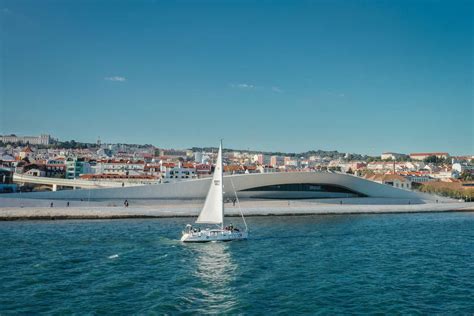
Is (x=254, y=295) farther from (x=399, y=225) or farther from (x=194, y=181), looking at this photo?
(x=194, y=181)

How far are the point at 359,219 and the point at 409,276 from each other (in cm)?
2017

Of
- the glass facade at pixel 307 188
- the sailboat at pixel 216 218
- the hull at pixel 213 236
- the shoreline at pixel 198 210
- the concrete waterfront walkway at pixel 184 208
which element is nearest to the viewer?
the hull at pixel 213 236

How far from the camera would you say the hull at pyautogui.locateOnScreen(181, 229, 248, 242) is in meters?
24.5

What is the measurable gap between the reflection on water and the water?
37 millimetres

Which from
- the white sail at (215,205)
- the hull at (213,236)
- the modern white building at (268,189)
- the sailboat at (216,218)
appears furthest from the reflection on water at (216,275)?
the modern white building at (268,189)

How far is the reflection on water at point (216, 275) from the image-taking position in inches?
549

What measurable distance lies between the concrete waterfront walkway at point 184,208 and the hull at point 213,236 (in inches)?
473

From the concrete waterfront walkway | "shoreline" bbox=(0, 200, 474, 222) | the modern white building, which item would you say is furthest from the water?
the modern white building

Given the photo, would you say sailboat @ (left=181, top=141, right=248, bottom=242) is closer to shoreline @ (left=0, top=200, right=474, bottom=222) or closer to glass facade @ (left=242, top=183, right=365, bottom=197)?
shoreline @ (left=0, top=200, right=474, bottom=222)

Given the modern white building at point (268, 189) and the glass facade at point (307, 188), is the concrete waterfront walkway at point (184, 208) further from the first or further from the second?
the glass facade at point (307, 188)

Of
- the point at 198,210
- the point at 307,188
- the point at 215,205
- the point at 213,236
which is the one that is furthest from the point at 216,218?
the point at 307,188

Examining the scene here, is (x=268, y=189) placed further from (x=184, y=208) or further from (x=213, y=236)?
(x=213, y=236)

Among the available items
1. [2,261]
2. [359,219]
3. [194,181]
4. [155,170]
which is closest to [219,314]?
[2,261]

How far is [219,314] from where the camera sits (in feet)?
42.0
